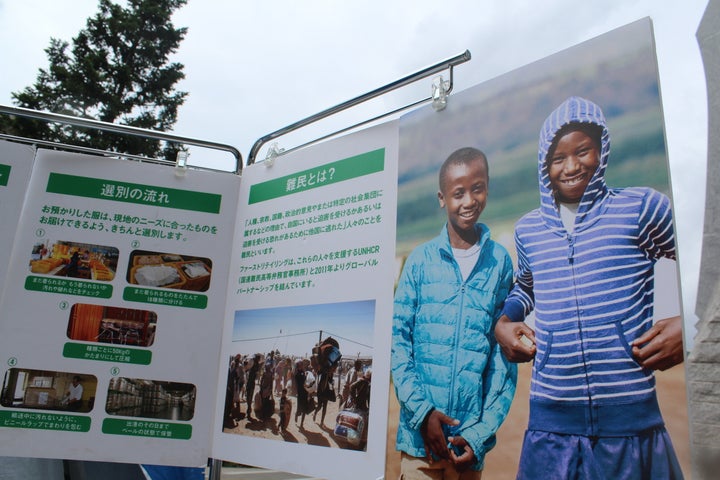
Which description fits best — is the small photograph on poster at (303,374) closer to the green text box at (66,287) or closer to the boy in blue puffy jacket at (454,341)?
the boy in blue puffy jacket at (454,341)

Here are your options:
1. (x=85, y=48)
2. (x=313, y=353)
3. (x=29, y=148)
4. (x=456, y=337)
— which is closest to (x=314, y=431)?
(x=313, y=353)

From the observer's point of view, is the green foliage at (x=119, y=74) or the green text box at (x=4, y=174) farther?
the green foliage at (x=119, y=74)

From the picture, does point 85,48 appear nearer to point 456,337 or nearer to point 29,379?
point 29,379

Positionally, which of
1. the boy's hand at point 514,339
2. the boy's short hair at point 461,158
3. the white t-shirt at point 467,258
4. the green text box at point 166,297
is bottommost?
the boy's hand at point 514,339

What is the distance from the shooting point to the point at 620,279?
4.14 ft

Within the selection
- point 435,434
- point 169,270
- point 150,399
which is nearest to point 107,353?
point 150,399

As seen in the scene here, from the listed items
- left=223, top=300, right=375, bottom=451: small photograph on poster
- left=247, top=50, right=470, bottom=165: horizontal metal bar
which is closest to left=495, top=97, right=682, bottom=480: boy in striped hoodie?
left=247, top=50, right=470, bottom=165: horizontal metal bar

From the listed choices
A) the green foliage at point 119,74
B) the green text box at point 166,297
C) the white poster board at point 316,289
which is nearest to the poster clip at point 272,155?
the white poster board at point 316,289

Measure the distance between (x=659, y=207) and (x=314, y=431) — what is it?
1250 mm

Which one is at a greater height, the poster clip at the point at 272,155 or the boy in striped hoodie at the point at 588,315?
the poster clip at the point at 272,155

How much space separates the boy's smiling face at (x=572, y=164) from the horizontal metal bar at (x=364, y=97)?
0.50 m

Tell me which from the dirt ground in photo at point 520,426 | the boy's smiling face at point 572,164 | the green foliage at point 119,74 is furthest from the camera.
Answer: the green foliage at point 119,74

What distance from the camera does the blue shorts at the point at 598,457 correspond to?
45.4 inches

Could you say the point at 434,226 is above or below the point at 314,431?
above
